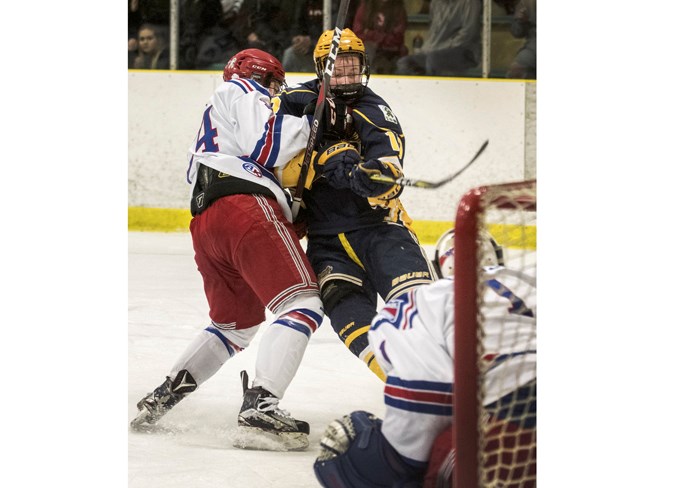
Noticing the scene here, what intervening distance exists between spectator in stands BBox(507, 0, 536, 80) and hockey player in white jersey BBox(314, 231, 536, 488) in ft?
12.3

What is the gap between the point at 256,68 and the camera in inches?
102

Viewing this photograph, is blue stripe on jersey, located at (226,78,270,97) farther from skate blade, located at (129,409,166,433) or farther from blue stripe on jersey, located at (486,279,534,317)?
blue stripe on jersey, located at (486,279,534,317)

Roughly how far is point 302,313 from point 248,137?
1.37 feet

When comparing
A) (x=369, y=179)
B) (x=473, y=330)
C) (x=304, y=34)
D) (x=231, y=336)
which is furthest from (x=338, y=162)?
(x=304, y=34)

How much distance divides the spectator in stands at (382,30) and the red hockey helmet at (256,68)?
306 cm

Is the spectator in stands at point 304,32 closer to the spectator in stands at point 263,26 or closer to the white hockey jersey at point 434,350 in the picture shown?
the spectator in stands at point 263,26

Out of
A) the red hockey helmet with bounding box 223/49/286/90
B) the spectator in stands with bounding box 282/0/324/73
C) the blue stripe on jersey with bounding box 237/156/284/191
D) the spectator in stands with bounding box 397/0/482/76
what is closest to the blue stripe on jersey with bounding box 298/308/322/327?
the blue stripe on jersey with bounding box 237/156/284/191

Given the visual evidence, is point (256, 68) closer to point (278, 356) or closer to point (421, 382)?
point (278, 356)

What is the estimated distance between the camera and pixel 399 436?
1.55 metres

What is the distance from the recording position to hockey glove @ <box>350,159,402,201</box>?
2.25 metres

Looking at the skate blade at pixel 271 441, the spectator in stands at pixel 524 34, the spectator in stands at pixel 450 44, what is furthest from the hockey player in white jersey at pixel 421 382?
the spectator in stands at pixel 450 44
